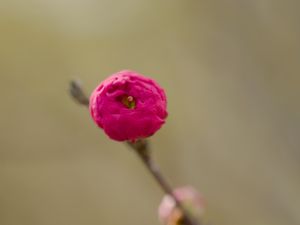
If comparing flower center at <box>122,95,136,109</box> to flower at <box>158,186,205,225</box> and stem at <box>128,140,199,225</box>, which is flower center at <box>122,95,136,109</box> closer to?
stem at <box>128,140,199,225</box>

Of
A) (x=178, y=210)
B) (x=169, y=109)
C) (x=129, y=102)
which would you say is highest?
(x=169, y=109)

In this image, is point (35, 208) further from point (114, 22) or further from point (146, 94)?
point (146, 94)

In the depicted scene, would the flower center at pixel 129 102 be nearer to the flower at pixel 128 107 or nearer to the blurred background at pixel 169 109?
the flower at pixel 128 107

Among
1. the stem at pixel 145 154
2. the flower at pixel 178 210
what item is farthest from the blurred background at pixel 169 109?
the stem at pixel 145 154

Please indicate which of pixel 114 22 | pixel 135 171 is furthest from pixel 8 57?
pixel 135 171

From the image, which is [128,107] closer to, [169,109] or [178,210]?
[178,210]

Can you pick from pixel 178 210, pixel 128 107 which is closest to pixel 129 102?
pixel 128 107
